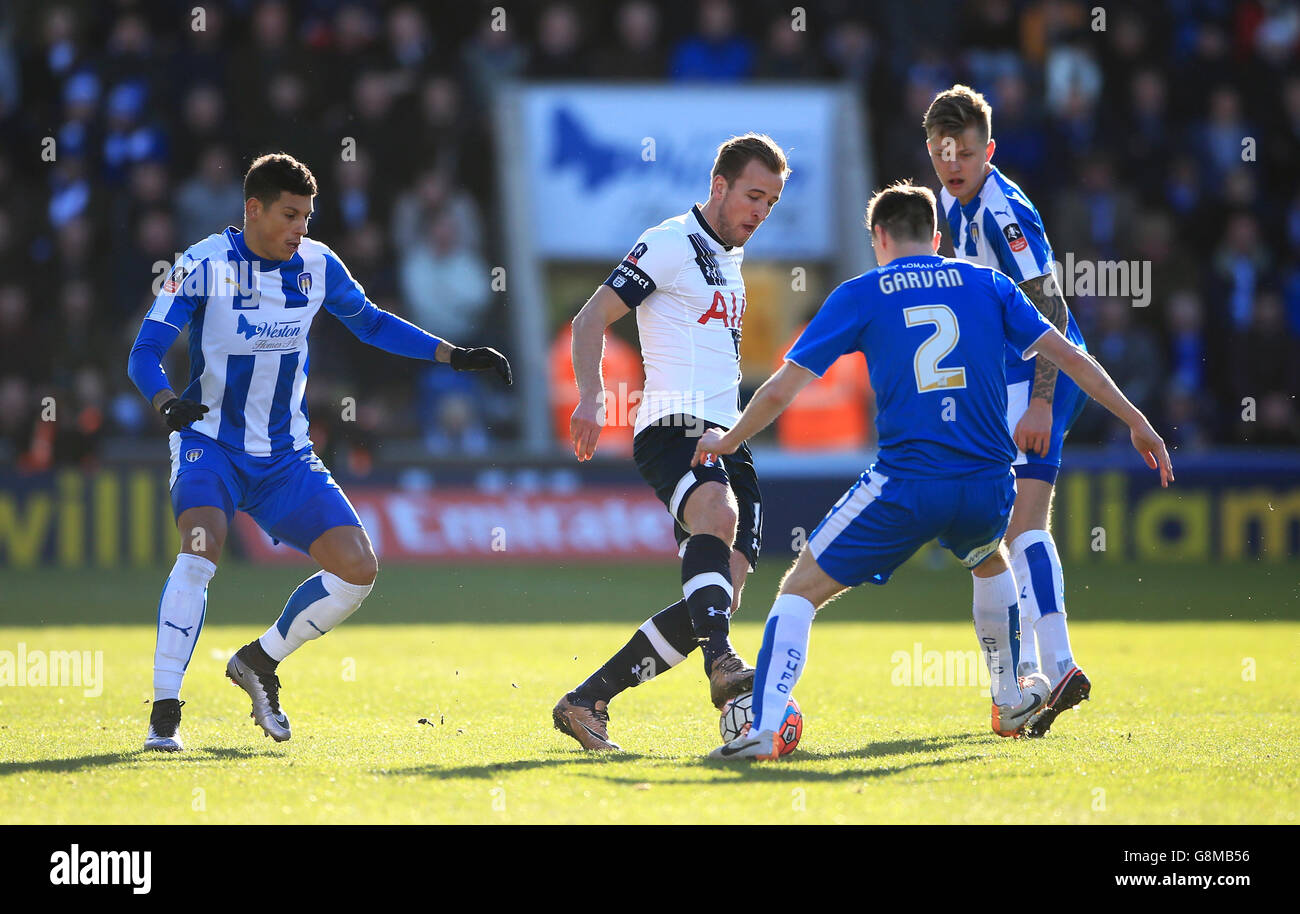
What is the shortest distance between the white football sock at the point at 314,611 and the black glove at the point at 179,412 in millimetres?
808

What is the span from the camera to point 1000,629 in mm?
6195

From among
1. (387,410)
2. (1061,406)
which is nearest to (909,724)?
Answer: (1061,406)

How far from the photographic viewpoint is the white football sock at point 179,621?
5891mm

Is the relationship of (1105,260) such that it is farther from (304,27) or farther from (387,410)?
(304,27)

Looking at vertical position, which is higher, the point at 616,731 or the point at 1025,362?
the point at 1025,362

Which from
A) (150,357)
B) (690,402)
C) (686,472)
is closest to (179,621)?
(150,357)

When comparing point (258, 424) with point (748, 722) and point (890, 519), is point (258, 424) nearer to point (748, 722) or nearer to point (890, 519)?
point (748, 722)

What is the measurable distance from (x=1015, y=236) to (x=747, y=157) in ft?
3.84

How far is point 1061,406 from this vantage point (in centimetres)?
661

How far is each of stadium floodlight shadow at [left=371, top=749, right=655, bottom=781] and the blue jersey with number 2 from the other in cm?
128

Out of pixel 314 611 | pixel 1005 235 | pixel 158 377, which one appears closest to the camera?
pixel 158 377

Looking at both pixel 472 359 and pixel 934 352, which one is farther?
pixel 472 359
